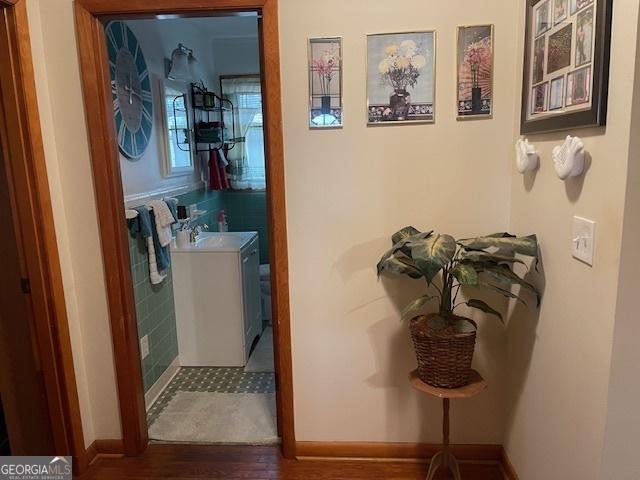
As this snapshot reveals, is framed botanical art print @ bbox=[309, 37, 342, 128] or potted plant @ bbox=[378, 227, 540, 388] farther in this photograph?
framed botanical art print @ bbox=[309, 37, 342, 128]

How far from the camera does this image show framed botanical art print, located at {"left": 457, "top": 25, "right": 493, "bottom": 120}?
173 centimetres

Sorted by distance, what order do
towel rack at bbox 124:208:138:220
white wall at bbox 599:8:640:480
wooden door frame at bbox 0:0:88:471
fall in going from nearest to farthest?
white wall at bbox 599:8:640:480
wooden door frame at bbox 0:0:88:471
towel rack at bbox 124:208:138:220

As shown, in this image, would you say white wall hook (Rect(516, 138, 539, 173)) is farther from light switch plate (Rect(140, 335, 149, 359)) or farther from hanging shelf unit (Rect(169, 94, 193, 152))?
hanging shelf unit (Rect(169, 94, 193, 152))

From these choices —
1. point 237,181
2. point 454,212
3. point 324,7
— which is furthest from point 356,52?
point 237,181

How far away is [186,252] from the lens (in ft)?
9.64

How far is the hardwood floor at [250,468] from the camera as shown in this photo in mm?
2018

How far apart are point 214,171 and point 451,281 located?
9.02 ft

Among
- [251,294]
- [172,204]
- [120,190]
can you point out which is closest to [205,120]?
[172,204]

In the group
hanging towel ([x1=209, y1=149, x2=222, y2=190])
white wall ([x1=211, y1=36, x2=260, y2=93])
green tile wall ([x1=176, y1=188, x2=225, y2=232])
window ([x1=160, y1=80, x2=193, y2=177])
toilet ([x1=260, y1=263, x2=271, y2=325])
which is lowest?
toilet ([x1=260, y1=263, x2=271, y2=325])

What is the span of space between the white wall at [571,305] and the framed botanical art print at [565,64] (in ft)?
0.11

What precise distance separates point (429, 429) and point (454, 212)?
3.24 ft

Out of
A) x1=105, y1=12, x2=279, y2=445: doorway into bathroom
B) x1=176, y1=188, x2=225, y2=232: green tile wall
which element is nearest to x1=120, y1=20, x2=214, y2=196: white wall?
x1=105, y1=12, x2=279, y2=445: doorway into bathroom

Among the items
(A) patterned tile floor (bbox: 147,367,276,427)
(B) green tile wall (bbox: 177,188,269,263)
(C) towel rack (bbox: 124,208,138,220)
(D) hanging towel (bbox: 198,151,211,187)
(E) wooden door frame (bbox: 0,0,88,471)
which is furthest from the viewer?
(B) green tile wall (bbox: 177,188,269,263)

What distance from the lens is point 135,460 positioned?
7.10 feet
